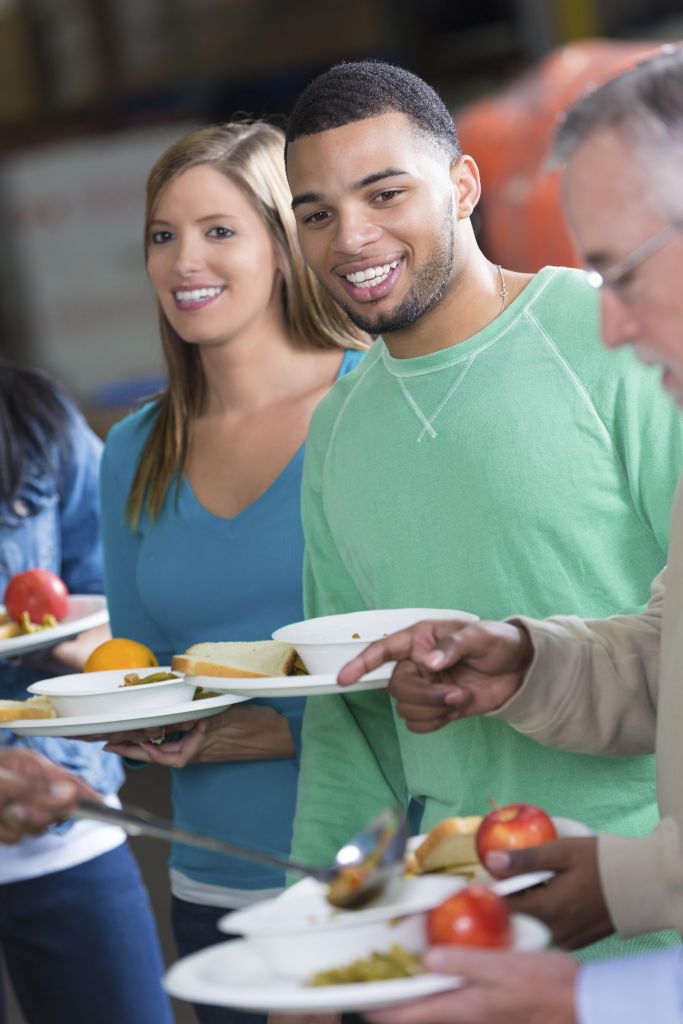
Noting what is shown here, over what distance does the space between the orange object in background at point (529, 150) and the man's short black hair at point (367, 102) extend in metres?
2.73

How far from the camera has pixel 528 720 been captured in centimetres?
152

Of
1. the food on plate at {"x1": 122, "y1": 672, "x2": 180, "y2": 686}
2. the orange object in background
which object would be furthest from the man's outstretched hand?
the orange object in background

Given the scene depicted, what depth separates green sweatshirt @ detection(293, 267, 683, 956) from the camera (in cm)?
161

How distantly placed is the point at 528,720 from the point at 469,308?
0.50m

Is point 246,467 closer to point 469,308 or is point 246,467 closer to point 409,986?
point 469,308

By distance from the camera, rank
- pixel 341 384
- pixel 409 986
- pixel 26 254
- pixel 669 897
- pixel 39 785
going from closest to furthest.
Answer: pixel 409 986 < pixel 669 897 < pixel 39 785 < pixel 341 384 < pixel 26 254

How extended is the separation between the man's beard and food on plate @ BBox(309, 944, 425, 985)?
2.72ft

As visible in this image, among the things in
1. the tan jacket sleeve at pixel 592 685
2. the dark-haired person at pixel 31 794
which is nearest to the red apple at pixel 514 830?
the tan jacket sleeve at pixel 592 685

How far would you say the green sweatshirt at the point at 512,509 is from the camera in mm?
1613

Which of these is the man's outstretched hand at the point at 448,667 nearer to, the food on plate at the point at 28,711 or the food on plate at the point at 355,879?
the food on plate at the point at 355,879

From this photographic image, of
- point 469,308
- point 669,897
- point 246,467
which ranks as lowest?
point 669,897

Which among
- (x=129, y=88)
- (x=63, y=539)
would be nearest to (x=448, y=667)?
(x=63, y=539)

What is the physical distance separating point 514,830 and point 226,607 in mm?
1019

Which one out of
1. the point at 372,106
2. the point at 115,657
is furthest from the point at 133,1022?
the point at 372,106
